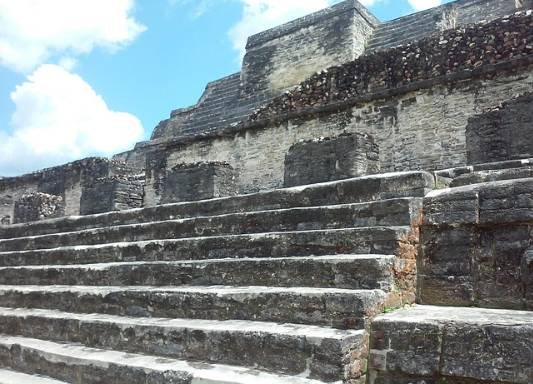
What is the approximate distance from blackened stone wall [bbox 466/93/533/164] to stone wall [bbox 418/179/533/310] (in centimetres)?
272

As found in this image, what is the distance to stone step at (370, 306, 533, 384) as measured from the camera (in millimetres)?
2574

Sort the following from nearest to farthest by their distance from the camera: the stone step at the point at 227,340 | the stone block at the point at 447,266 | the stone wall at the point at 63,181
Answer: the stone step at the point at 227,340 < the stone block at the point at 447,266 < the stone wall at the point at 63,181

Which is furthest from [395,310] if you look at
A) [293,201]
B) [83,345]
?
[83,345]

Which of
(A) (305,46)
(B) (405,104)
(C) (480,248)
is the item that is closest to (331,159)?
(B) (405,104)

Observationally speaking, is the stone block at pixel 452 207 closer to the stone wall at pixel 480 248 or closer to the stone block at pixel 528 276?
the stone wall at pixel 480 248

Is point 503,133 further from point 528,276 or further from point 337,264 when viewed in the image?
point 337,264

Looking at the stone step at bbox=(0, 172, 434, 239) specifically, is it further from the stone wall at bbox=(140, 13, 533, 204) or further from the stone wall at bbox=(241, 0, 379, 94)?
the stone wall at bbox=(241, 0, 379, 94)

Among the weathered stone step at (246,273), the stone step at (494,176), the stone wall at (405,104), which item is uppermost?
the stone wall at (405,104)

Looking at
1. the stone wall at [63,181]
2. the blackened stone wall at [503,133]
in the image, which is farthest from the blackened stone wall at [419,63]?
the stone wall at [63,181]

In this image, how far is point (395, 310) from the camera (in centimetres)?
329

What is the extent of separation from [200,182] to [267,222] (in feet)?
14.7

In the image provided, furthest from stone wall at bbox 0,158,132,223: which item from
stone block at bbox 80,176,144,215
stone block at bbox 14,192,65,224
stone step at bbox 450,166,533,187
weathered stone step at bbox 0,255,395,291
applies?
stone step at bbox 450,166,533,187

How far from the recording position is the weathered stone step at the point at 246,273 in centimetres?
342

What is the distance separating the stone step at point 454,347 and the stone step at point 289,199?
134cm
